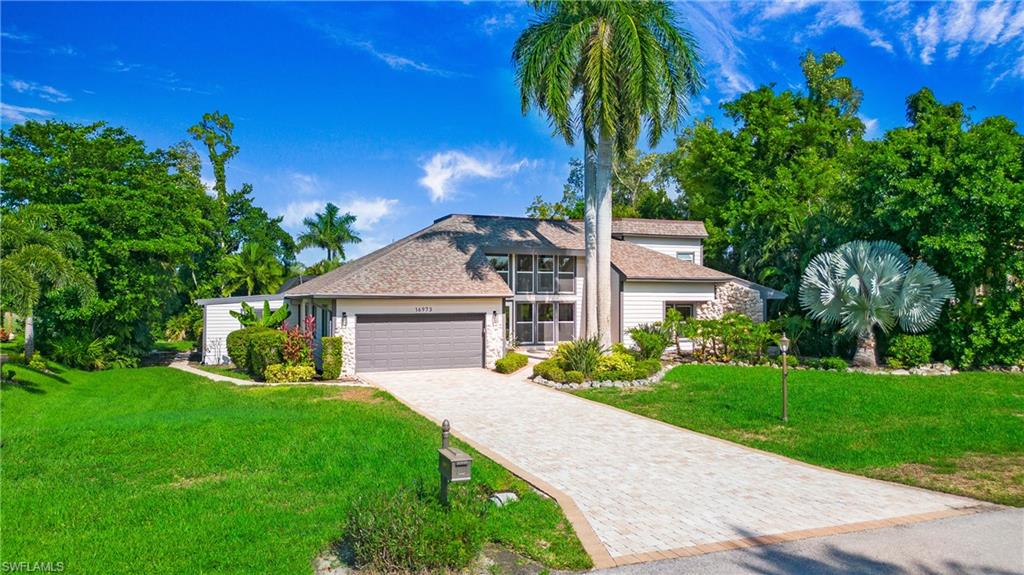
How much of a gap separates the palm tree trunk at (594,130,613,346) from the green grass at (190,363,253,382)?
11808mm

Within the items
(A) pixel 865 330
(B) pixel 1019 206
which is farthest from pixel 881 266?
(B) pixel 1019 206

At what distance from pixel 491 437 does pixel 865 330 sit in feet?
49.7

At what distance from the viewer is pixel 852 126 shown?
3950cm

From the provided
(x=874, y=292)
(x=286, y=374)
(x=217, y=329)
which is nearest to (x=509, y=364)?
(x=286, y=374)

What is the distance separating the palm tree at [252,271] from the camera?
39094 millimetres

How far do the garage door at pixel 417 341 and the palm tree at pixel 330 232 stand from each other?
31850 mm

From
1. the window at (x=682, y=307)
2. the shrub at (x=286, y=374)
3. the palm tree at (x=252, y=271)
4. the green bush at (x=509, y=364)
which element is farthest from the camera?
the palm tree at (x=252, y=271)

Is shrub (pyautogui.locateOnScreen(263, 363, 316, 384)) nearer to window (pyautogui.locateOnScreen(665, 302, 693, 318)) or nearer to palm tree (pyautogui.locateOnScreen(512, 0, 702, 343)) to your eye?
palm tree (pyautogui.locateOnScreen(512, 0, 702, 343))

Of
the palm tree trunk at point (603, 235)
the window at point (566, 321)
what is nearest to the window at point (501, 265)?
the window at point (566, 321)

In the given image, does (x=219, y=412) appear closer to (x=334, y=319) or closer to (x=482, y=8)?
(x=334, y=319)

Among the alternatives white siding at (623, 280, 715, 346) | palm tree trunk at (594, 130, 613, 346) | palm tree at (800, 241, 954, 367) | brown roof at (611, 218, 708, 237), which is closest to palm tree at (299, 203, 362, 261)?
brown roof at (611, 218, 708, 237)

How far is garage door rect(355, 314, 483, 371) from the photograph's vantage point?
20500 millimetres

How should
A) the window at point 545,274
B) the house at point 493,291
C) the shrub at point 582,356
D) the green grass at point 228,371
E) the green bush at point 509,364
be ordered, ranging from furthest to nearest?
the window at point 545,274
the green grass at point 228,371
the house at point 493,291
the green bush at point 509,364
the shrub at point 582,356

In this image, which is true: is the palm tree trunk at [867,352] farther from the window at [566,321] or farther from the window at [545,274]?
the window at [545,274]
